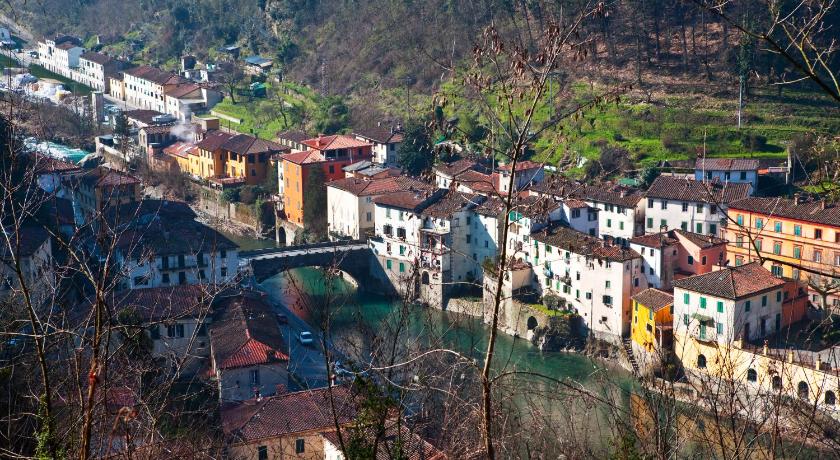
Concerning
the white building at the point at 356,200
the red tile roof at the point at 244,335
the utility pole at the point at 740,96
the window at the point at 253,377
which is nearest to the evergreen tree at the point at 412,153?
the white building at the point at 356,200

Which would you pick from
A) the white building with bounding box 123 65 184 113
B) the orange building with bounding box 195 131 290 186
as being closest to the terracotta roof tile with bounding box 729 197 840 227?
the orange building with bounding box 195 131 290 186

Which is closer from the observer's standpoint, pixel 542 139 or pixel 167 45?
pixel 542 139

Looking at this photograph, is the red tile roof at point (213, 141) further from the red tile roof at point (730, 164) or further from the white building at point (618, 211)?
the red tile roof at point (730, 164)

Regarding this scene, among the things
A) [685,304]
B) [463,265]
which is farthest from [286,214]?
[685,304]

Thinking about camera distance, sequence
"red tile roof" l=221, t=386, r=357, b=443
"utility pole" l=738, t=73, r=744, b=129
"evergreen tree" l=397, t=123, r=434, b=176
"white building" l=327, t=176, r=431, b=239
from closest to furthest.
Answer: "red tile roof" l=221, t=386, r=357, b=443 < "white building" l=327, t=176, r=431, b=239 < "evergreen tree" l=397, t=123, r=434, b=176 < "utility pole" l=738, t=73, r=744, b=129

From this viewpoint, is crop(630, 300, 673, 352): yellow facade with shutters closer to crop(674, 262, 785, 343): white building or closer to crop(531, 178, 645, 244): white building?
crop(674, 262, 785, 343): white building

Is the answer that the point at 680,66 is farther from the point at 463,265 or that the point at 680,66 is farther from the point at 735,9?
the point at 463,265
